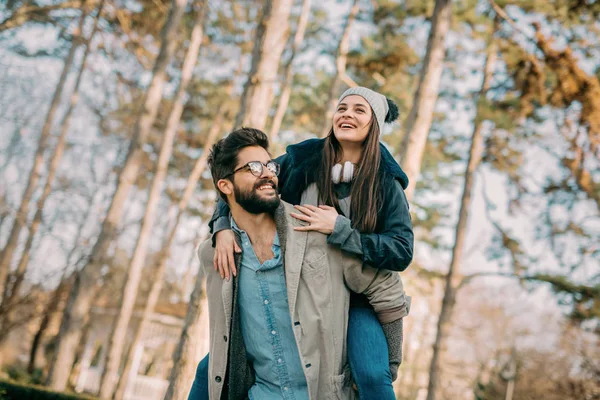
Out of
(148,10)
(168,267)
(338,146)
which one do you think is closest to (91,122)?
(168,267)

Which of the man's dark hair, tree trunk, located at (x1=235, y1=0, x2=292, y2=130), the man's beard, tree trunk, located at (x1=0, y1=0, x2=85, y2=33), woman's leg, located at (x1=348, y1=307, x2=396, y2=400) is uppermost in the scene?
tree trunk, located at (x1=0, y1=0, x2=85, y2=33)

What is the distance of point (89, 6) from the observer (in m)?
15.0

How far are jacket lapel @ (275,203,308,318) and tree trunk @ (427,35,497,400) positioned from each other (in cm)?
1089

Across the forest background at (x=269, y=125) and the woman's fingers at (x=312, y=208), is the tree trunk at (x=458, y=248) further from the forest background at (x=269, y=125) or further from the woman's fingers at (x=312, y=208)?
the woman's fingers at (x=312, y=208)

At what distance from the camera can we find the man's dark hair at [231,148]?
3.23 metres

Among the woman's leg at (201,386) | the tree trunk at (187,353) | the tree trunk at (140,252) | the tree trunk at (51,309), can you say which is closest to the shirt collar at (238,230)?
the woman's leg at (201,386)

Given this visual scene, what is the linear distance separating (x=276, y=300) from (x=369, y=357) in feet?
1.84

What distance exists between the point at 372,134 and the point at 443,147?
15.8m

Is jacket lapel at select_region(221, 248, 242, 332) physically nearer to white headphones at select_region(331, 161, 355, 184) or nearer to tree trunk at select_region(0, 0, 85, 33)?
white headphones at select_region(331, 161, 355, 184)

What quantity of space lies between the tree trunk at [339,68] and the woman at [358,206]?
1136 centimetres

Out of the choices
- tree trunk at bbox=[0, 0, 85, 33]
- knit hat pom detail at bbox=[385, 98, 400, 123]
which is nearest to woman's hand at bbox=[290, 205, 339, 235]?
knit hat pom detail at bbox=[385, 98, 400, 123]

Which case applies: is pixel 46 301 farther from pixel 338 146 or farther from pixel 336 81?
pixel 338 146

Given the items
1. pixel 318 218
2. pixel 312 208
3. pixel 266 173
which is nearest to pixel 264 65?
pixel 266 173

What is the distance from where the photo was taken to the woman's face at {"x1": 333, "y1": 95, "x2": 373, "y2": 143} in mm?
3256
